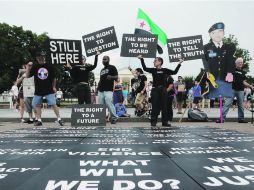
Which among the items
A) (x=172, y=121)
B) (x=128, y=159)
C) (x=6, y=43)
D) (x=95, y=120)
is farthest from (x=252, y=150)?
(x=6, y=43)

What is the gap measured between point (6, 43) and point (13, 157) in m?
55.2

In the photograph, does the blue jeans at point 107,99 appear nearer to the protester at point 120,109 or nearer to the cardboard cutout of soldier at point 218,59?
the protester at point 120,109

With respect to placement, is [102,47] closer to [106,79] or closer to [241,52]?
[106,79]

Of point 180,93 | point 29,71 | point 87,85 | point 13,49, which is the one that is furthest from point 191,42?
point 13,49

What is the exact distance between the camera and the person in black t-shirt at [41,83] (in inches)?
409

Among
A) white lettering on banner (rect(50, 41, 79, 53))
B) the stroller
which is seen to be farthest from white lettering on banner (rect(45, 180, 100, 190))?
the stroller

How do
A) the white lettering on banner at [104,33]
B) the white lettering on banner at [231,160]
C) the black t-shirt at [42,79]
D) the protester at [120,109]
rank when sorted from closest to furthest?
the white lettering on banner at [231,160]
the black t-shirt at [42,79]
the white lettering on banner at [104,33]
the protester at [120,109]

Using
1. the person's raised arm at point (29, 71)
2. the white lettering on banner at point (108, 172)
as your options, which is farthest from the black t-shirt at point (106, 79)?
the white lettering on banner at point (108, 172)

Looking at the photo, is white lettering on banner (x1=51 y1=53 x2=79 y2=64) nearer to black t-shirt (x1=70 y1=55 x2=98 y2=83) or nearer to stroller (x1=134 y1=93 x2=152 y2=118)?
black t-shirt (x1=70 y1=55 x2=98 y2=83)

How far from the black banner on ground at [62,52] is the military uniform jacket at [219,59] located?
18.9 ft

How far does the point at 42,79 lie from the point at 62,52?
1464 mm

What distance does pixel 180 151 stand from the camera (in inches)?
192

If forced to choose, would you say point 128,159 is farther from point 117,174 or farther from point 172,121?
point 172,121

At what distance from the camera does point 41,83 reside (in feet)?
34.1
